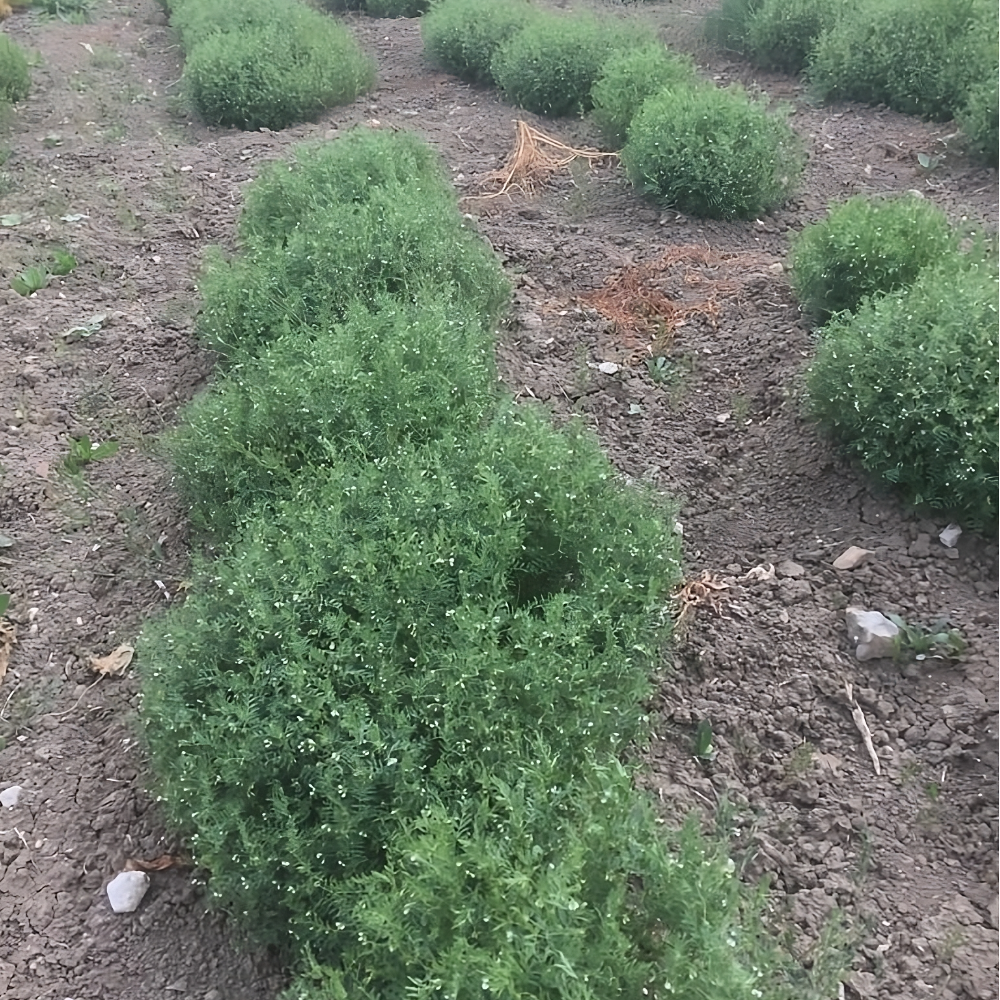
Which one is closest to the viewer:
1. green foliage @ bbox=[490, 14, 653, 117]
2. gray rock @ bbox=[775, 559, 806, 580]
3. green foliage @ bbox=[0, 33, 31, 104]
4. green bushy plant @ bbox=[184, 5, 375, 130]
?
gray rock @ bbox=[775, 559, 806, 580]

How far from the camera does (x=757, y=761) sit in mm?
2176

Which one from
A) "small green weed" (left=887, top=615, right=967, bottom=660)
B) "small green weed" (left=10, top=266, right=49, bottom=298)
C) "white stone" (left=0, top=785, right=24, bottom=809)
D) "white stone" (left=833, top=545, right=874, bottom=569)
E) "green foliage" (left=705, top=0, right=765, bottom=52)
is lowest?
"white stone" (left=0, top=785, right=24, bottom=809)

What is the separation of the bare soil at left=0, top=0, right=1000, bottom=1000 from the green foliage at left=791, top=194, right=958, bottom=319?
0.09 m

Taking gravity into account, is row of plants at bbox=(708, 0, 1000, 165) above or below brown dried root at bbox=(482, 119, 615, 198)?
above

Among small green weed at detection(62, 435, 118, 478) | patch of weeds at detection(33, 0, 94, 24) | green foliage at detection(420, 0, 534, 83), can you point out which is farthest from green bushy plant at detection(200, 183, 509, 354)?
patch of weeds at detection(33, 0, 94, 24)

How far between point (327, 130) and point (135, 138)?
46.4 inches

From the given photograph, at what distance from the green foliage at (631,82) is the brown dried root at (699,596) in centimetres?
292

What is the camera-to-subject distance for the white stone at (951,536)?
163 centimetres

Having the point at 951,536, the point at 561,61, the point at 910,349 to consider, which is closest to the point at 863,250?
the point at 910,349

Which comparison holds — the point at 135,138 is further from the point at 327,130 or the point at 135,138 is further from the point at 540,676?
the point at 540,676

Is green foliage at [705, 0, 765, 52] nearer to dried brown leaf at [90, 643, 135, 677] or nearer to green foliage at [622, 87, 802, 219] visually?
green foliage at [622, 87, 802, 219]

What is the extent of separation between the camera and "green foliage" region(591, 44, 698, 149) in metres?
4.74

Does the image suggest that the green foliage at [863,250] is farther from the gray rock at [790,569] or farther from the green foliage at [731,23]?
the green foliage at [731,23]

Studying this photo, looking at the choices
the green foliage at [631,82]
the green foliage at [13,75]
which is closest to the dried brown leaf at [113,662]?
the green foliage at [631,82]
